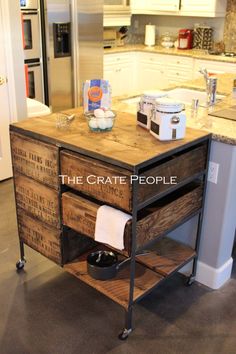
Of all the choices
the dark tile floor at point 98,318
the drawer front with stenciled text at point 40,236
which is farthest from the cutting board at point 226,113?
the drawer front with stenciled text at point 40,236

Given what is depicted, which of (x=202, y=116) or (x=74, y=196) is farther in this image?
(x=202, y=116)

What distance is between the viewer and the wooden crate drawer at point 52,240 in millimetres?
2064

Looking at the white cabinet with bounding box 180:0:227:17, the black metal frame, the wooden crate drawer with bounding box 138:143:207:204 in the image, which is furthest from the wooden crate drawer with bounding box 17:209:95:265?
the white cabinet with bounding box 180:0:227:17

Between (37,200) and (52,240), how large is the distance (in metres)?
0.22

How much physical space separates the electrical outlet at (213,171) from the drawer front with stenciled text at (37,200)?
2.60 ft

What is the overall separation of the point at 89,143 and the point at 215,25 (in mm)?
4133

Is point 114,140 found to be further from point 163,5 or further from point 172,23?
point 172,23

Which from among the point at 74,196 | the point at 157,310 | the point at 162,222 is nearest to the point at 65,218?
the point at 74,196

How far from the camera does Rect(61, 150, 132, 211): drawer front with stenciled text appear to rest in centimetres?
164

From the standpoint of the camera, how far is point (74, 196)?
189cm

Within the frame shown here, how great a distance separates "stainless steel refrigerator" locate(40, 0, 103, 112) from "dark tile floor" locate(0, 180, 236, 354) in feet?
8.34

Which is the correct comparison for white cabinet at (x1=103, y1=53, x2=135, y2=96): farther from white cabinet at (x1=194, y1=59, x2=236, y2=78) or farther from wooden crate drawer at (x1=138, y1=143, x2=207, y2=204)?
wooden crate drawer at (x1=138, y1=143, x2=207, y2=204)

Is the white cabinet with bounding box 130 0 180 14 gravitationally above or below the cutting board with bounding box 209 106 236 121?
above

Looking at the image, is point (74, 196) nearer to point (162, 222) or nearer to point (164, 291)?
point (162, 222)
